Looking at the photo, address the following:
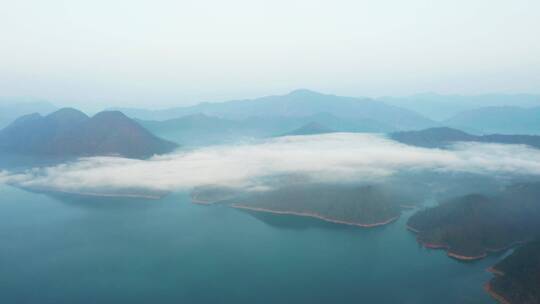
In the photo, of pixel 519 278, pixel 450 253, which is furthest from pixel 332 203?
pixel 519 278

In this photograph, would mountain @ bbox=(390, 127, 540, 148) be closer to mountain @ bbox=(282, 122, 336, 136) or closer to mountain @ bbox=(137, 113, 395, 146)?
mountain @ bbox=(282, 122, 336, 136)

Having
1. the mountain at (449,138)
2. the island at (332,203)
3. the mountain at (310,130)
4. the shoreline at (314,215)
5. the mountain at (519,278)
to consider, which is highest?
the mountain at (310,130)

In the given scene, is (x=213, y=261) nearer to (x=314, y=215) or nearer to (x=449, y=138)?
(x=314, y=215)

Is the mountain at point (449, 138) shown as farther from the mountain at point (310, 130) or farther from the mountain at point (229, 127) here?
the mountain at point (229, 127)

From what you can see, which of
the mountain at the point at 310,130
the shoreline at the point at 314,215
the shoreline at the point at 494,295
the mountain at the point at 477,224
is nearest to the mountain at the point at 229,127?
the mountain at the point at 310,130

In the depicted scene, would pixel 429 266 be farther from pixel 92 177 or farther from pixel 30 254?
pixel 92 177

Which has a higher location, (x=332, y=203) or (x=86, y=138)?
(x=86, y=138)
